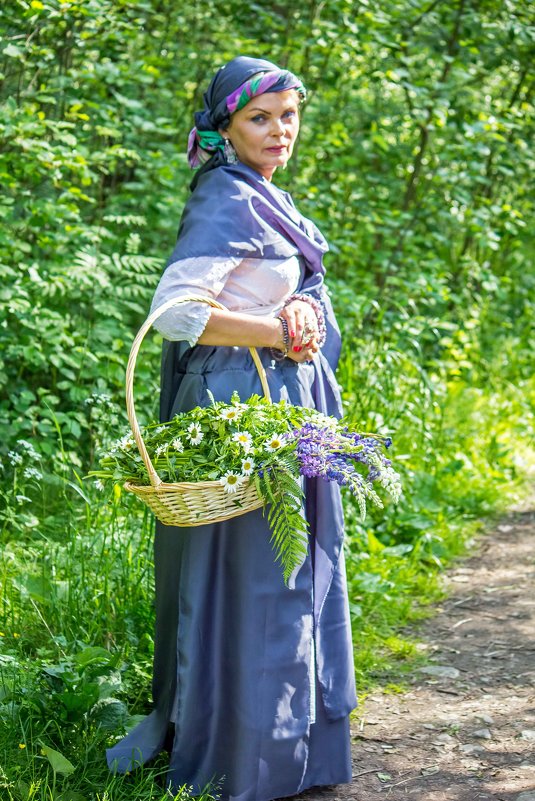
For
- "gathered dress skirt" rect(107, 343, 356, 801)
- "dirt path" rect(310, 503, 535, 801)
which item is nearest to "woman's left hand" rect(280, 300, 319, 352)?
"gathered dress skirt" rect(107, 343, 356, 801)

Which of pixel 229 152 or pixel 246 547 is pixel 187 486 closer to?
pixel 246 547

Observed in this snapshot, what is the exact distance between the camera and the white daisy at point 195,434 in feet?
7.66

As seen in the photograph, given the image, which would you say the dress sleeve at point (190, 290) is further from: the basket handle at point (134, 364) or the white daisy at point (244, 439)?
the white daisy at point (244, 439)

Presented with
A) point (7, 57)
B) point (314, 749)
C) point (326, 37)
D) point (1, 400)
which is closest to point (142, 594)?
point (314, 749)

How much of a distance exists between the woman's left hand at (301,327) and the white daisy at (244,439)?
0.37 metres

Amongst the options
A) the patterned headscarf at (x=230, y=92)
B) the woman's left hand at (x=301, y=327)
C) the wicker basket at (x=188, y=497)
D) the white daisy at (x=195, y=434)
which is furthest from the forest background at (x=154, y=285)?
the patterned headscarf at (x=230, y=92)

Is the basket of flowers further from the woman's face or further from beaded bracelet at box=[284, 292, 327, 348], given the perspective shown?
the woman's face

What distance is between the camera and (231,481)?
2.20 meters

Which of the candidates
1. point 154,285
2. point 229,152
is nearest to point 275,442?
point 229,152

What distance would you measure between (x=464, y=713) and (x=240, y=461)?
1504 mm

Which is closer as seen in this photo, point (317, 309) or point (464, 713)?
point (317, 309)

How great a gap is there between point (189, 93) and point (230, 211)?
4.20 meters

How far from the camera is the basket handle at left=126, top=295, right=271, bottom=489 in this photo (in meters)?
2.21

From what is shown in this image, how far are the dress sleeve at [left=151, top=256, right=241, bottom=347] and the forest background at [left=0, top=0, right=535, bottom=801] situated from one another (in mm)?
1035
